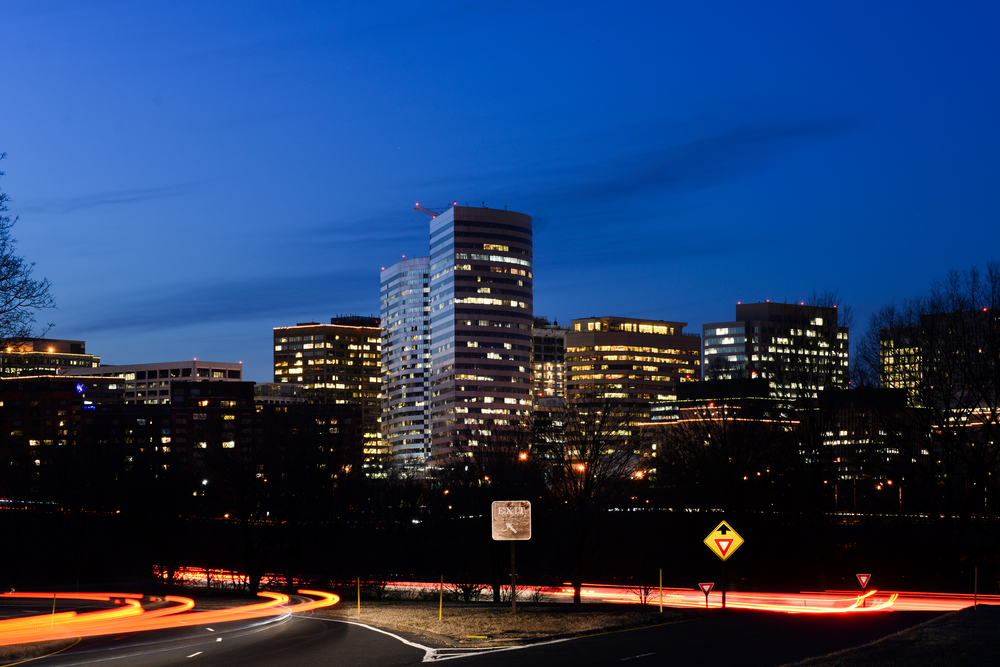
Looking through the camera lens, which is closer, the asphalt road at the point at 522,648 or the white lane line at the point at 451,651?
the asphalt road at the point at 522,648

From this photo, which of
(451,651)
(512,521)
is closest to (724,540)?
(512,521)

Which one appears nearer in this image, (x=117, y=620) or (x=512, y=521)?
(x=512, y=521)

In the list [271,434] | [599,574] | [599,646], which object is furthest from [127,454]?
[599,646]

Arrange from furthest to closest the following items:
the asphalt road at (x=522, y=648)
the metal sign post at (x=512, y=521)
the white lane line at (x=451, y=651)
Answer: the metal sign post at (x=512, y=521) → the white lane line at (x=451, y=651) → the asphalt road at (x=522, y=648)

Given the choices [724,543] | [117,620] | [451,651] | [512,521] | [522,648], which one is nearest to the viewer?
[451,651]

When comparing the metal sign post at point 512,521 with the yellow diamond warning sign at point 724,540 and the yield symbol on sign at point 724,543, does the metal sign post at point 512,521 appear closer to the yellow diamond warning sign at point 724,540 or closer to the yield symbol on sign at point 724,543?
the yellow diamond warning sign at point 724,540

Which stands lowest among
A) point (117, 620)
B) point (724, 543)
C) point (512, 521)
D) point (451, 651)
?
point (117, 620)

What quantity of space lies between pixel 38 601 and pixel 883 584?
156 ft

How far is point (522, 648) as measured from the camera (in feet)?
78.4

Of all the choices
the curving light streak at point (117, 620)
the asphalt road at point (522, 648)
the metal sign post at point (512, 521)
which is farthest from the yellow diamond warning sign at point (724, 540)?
the curving light streak at point (117, 620)

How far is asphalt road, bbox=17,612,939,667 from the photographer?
21578 mm

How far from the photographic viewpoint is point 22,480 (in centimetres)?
9250

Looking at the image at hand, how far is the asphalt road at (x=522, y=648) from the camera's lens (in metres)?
21.6

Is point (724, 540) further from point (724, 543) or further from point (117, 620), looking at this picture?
point (117, 620)
